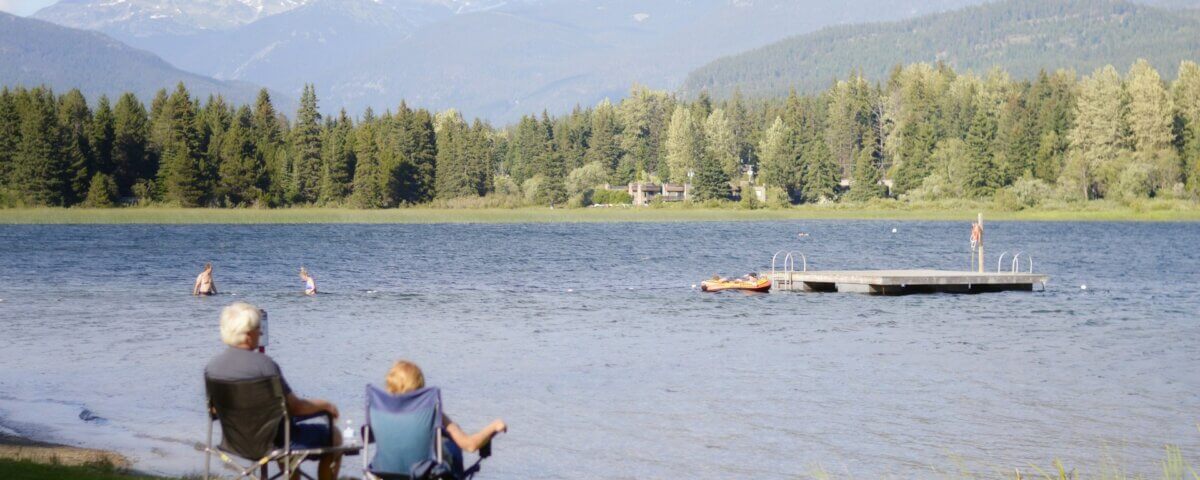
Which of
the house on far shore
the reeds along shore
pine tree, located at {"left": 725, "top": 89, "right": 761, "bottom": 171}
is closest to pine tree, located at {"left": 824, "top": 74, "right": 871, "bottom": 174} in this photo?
pine tree, located at {"left": 725, "top": 89, "right": 761, "bottom": 171}

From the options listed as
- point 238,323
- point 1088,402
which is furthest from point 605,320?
point 238,323

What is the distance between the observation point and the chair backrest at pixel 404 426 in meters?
9.52

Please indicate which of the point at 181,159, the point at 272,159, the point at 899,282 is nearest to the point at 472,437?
the point at 899,282

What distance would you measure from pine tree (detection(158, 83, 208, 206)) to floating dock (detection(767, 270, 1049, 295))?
75.7 meters

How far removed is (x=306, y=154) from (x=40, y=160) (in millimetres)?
22519

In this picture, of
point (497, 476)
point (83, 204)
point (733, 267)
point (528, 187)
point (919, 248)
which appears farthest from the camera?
point (528, 187)

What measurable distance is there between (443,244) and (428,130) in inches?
1979

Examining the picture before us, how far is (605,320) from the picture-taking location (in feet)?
109

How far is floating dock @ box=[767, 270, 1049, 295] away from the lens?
39.0 meters

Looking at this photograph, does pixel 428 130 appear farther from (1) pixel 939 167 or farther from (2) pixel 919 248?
(2) pixel 919 248

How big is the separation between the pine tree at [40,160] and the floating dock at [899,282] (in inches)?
2976

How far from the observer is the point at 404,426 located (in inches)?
378

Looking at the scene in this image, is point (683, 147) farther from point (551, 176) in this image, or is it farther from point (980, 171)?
point (980, 171)

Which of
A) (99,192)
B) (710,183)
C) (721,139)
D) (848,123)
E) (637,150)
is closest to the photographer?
(99,192)
